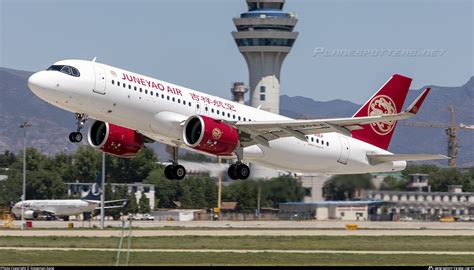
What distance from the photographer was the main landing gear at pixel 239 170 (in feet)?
199

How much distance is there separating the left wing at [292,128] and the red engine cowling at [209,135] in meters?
1.36

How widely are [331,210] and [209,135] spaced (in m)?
16.6

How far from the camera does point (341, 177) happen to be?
6519 centimetres

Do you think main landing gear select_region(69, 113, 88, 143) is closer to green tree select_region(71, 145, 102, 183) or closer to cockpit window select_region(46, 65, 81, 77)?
cockpit window select_region(46, 65, 81, 77)

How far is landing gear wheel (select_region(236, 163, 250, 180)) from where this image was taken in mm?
60656

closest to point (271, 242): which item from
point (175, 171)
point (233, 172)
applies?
point (233, 172)

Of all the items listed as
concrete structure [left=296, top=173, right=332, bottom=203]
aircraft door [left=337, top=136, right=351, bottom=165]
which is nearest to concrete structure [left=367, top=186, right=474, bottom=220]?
aircraft door [left=337, top=136, right=351, bottom=165]

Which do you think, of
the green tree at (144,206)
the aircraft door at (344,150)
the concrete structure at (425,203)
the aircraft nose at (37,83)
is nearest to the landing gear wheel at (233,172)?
the aircraft door at (344,150)

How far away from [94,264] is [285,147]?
15.4 m

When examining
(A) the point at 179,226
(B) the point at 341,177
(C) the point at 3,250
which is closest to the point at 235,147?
(B) the point at 341,177

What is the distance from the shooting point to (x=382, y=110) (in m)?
69.2

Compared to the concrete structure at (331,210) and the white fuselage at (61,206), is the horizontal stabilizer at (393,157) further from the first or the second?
the white fuselage at (61,206)

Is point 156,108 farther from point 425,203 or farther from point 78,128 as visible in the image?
point 425,203

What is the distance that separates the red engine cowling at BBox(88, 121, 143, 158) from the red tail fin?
1365 centimetres
